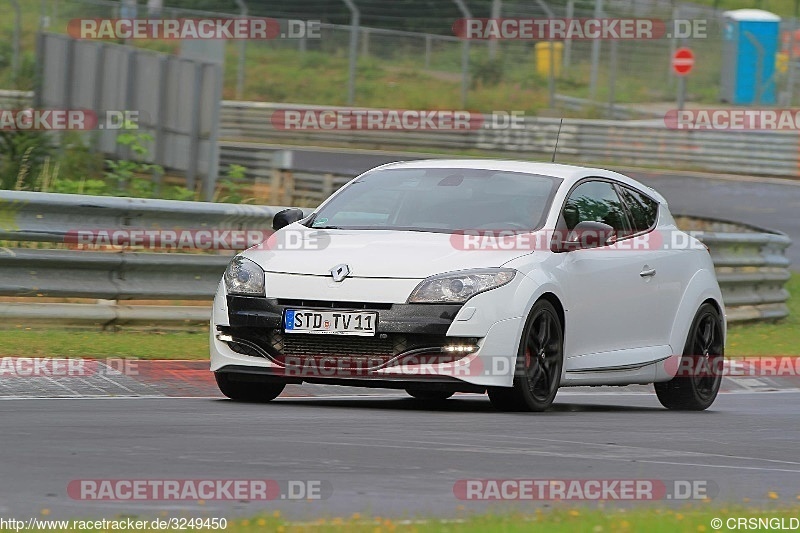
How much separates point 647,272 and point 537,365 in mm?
1568

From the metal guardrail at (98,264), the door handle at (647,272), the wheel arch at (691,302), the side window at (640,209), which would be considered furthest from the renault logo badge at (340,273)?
the metal guardrail at (98,264)

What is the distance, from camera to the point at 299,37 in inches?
1490

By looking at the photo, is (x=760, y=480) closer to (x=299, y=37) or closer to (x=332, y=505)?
(x=332, y=505)

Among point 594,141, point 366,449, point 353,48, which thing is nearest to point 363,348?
point 366,449

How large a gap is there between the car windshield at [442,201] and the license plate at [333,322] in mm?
919

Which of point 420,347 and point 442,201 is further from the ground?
point 442,201

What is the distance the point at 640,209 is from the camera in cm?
1156

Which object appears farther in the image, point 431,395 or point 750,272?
point 750,272

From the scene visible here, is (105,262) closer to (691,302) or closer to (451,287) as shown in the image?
(451,287)

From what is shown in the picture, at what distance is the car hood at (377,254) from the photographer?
30.9ft

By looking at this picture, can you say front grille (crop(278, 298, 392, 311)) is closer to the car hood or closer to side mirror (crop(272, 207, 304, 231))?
the car hood

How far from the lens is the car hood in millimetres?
9430

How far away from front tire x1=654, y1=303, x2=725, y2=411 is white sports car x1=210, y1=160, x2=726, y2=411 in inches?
1.4

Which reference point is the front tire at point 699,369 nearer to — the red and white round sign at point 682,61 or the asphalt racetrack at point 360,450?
the asphalt racetrack at point 360,450
